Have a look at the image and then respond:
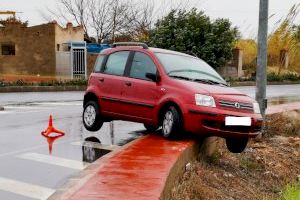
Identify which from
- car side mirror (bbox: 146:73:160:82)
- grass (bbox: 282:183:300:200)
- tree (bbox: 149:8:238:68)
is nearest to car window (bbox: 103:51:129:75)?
car side mirror (bbox: 146:73:160:82)

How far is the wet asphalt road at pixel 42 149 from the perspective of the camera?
6.79 metres

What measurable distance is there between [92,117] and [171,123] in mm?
2495

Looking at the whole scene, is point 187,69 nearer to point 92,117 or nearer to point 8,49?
point 92,117

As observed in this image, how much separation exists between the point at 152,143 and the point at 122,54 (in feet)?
8.02

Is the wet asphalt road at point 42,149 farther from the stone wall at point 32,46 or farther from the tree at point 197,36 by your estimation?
the stone wall at point 32,46

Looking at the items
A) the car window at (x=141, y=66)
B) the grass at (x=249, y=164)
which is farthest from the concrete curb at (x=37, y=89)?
the grass at (x=249, y=164)

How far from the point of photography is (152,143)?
8.54 metres

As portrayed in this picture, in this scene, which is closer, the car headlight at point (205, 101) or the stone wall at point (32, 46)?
the car headlight at point (205, 101)

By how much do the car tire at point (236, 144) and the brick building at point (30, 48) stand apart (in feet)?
89.0

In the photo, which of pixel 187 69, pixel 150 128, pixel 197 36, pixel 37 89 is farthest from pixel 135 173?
pixel 197 36

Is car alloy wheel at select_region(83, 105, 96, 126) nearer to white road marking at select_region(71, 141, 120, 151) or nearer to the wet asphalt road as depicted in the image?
the wet asphalt road

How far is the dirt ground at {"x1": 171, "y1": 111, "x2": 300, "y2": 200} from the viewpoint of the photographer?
743 cm

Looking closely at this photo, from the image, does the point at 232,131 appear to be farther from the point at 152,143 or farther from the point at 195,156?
the point at 152,143

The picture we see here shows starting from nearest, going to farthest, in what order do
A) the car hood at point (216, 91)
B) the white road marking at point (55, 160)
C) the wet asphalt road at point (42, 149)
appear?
1. the wet asphalt road at point (42, 149)
2. the white road marking at point (55, 160)
3. the car hood at point (216, 91)
